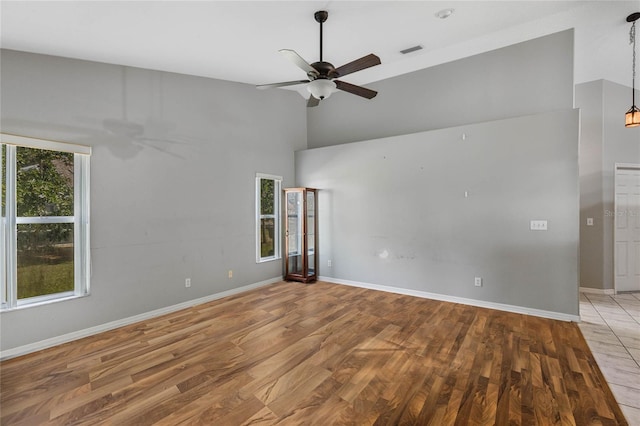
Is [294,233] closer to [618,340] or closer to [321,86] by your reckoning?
[321,86]

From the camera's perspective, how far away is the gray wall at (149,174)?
9.93 ft

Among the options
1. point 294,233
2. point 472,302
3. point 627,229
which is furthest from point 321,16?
point 627,229

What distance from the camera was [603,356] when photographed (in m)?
2.80

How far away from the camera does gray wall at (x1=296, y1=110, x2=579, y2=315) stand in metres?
3.75

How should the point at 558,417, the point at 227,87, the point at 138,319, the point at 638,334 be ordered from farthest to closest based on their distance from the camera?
the point at 227,87 → the point at 138,319 → the point at 638,334 → the point at 558,417

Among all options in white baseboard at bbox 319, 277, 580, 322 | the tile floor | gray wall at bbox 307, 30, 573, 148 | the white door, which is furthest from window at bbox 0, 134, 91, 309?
the white door

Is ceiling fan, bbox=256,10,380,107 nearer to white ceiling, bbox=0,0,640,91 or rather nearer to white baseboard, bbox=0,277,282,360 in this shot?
white ceiling, bbox=0,0,640,91

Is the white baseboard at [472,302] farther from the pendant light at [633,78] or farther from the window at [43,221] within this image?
the window at [43,221]

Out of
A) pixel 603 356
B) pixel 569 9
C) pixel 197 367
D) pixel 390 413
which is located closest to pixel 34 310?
pixel 197 367

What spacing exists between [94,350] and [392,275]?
13.8ft

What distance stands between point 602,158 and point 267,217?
615 cm

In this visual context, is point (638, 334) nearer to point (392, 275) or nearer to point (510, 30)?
point (392, 275)

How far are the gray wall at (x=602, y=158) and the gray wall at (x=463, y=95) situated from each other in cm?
176

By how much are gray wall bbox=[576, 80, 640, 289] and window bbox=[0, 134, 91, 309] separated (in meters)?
7.72
